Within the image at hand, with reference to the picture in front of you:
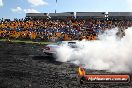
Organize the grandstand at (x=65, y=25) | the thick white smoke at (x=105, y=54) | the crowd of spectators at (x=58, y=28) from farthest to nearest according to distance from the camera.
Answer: the grandstand at (x=65, y=25)
the crowd of spectators at (x=58, y=28)
the thick white smoke at (x=105, y=54)

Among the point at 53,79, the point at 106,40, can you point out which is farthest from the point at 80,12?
the point at 53,79

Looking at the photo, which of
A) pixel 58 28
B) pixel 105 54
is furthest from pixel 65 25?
pixel 105 54

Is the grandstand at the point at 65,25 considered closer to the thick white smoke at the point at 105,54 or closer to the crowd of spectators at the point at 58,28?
the crowd of spectators at the point at 58,28

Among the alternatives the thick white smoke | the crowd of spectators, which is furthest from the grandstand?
the thick white smoke

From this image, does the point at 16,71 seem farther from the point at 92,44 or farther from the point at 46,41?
the point at 46,41

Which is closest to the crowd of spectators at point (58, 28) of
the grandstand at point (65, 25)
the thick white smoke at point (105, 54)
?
the grandstand at point (65, 25)

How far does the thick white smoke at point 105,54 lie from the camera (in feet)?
55.2

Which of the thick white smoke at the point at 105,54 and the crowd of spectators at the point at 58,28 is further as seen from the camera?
the crowd of spectators at the point at 58,28

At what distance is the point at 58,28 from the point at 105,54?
2849 cm

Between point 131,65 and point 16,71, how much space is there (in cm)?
649

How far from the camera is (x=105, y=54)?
19.0 metres

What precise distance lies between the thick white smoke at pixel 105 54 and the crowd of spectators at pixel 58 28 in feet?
59.0

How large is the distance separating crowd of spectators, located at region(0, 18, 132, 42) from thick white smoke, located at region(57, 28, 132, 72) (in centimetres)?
1797

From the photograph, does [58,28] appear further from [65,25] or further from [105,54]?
[105,54]
